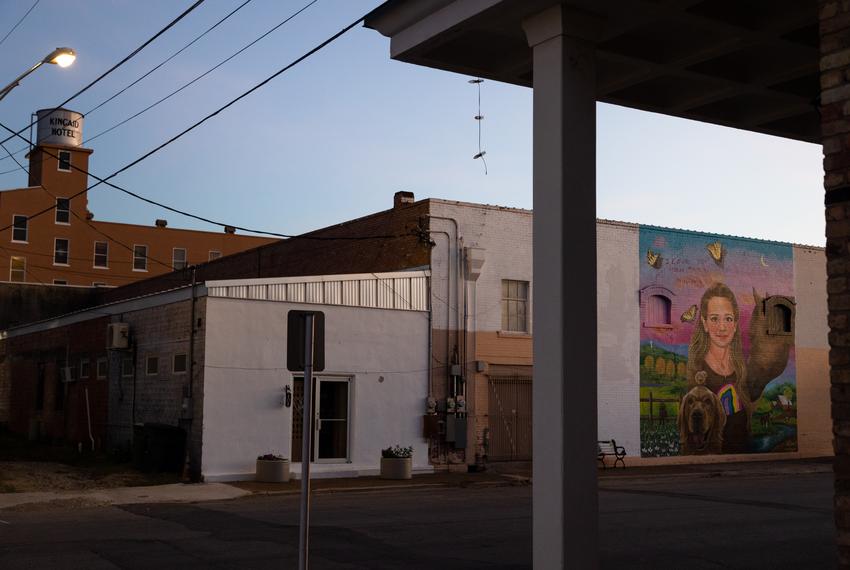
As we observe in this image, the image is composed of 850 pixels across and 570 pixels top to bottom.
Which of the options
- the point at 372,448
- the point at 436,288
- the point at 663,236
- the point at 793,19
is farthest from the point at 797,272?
the point at 793,19

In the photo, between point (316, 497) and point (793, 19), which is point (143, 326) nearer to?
point (316, 497)

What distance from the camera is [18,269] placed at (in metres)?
67.5

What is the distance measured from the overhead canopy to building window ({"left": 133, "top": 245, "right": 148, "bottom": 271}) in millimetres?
69097

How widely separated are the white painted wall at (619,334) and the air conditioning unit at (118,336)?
13403mm

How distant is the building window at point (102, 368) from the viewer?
27.5 metres

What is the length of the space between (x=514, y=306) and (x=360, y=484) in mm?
7554

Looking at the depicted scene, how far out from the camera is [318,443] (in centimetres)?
2333

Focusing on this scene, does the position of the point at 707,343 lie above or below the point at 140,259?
below

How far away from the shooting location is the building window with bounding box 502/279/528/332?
87.9 ft

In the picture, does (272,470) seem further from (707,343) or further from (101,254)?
→ (101,254)

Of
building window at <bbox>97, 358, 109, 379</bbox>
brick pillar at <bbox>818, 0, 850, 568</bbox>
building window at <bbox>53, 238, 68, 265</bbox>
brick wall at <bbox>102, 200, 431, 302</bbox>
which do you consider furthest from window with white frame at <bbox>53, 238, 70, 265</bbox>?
brick pillar at <bbox>818, 0, 850, 568</bbox>

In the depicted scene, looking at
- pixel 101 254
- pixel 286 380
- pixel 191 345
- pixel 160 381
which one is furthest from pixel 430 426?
pixel 101 254

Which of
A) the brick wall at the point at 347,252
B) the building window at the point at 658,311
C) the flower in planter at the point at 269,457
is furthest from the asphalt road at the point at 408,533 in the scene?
the building window at the point at 658,311

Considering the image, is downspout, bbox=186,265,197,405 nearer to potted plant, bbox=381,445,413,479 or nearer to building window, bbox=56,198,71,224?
potted plant, bbox=381,445,413,479
